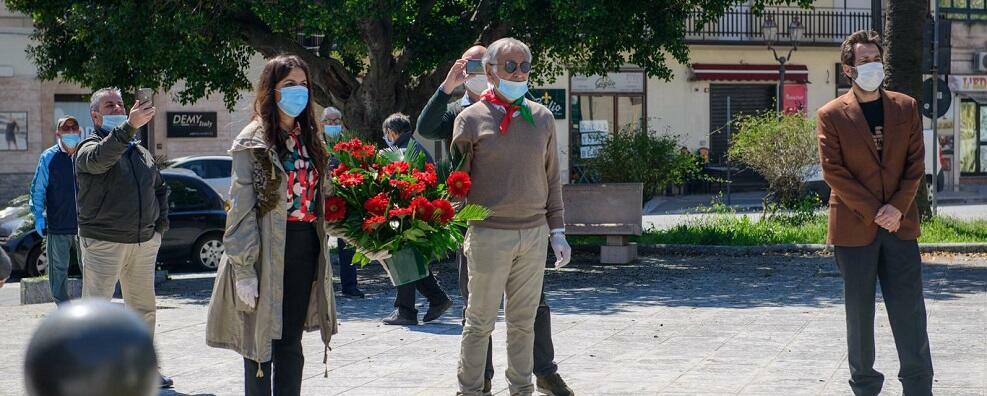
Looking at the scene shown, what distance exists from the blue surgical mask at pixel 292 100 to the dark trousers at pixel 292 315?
0.48 metres

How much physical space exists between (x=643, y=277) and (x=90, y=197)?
7818mm

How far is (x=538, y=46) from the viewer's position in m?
15.5

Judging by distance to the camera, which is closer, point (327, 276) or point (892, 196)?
point (327, 276)

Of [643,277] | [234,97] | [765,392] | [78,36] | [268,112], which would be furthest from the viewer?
[234,97]

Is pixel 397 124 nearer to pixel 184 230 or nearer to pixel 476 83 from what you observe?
pixel 476 83

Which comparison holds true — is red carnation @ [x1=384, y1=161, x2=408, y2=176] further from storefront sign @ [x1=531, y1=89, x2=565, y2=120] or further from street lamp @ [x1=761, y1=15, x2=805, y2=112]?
street lamp @ [x1=761, y1=15, x2=805, y2=112]

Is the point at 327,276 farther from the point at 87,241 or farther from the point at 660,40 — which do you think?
the point at 660,40

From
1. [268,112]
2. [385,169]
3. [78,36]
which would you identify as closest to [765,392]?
[385,169]

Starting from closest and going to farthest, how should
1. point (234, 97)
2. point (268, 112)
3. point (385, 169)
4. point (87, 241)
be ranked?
1. point (268, 112)
2. point (385, 169)
3. point (87, 241)
4. point (234, 97)

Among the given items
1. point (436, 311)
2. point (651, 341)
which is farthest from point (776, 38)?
point (651, 341)

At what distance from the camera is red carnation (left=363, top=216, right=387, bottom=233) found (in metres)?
5.72

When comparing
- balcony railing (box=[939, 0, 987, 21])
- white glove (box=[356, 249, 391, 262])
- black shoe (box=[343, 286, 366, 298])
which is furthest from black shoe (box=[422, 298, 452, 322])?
balcony railing (box=[939, 0, 987, 21])

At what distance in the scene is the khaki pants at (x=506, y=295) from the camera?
6.07 meters

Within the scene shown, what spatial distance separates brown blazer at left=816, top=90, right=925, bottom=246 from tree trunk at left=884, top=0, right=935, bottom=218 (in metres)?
10.9
